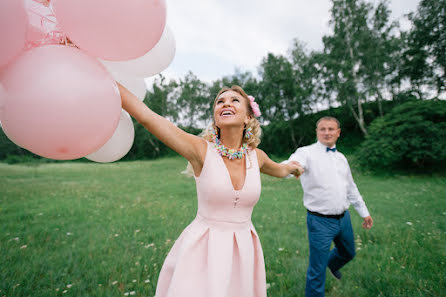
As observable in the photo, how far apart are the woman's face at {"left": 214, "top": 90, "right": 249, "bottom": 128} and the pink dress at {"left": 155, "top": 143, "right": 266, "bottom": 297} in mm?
258

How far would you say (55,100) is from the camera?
99 cm

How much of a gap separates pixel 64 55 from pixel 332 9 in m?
21.1

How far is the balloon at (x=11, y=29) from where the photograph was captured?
101 centimetres

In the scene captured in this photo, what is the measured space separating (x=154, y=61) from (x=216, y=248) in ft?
4.62

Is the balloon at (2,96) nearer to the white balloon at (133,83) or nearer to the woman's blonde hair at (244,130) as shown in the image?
the white balloon at (133,83)

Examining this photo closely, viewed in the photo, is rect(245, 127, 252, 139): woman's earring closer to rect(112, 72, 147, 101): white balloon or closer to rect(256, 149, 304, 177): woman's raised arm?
rect(256, 149, 304, 177): woman's raised arm

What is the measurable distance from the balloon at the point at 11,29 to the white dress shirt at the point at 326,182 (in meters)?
2.79

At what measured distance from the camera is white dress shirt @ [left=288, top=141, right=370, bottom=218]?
2.88m

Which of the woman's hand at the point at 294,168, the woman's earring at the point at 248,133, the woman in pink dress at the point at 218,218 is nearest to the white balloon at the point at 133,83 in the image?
the woman in pink dress at the point at 218,218

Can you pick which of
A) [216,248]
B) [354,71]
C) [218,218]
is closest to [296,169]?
[218,218]

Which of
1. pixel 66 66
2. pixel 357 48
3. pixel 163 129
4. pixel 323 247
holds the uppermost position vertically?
pixel 357 48

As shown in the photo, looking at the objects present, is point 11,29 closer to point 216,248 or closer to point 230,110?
point 230,110

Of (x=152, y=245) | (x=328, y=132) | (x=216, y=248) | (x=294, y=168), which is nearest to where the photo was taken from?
(x=216, y=248)

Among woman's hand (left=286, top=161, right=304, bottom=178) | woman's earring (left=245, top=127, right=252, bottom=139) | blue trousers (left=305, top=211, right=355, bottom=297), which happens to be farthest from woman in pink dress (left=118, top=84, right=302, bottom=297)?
blue trousers (left=305, top=211, right=355, bottom=297)
